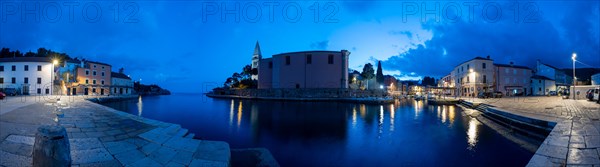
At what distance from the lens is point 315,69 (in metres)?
47.8

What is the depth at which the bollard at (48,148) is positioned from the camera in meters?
3.09

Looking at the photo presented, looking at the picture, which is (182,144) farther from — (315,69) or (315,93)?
(315,69)

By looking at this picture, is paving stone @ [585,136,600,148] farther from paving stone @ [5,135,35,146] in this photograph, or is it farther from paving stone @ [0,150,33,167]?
paving stone @ [5,135,35,146]

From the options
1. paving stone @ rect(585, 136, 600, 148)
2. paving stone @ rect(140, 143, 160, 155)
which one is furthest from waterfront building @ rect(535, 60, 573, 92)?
paving stone @ rect(140, 143, 160, 155)

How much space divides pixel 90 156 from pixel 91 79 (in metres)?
60.3

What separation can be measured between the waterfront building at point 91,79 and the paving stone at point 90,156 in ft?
182

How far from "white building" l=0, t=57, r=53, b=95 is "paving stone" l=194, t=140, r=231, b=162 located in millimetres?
49167

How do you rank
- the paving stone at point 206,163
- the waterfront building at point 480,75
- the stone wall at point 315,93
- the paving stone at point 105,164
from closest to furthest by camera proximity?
the paving stone at point 105,164
the paving stone at point 206,163
the waterfront building at point 480,75
the stone wall at point 315,93

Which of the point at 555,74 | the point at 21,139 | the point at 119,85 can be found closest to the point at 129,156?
the point at 21,139

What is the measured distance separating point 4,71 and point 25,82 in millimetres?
3646

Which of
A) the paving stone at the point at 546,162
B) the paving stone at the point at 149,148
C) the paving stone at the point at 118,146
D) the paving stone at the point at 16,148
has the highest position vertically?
the paving stone at the point at 16,148

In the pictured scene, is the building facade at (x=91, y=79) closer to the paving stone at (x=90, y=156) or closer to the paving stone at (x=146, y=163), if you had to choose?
the paving stone at (x=90, y=156)

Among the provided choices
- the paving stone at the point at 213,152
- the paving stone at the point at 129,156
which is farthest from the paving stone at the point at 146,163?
the paving stone at the point at 213,152

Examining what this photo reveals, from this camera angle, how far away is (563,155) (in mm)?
6012
